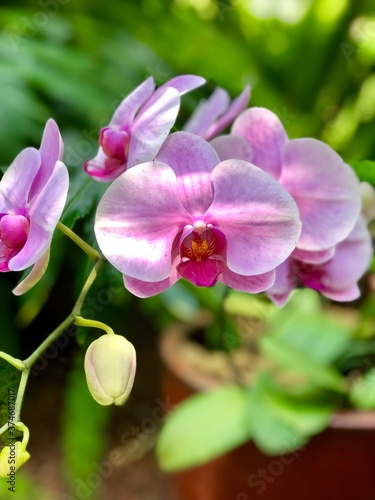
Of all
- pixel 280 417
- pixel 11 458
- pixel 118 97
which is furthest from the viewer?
pixel 118 97

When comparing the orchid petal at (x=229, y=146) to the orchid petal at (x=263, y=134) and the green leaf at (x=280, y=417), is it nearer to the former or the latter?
the orchid petal at (x=263, y=134)

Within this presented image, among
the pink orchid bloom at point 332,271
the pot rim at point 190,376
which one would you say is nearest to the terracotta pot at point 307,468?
the pot rim at point 190,376

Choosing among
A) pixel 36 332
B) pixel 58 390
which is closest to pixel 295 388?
pixel 58 390

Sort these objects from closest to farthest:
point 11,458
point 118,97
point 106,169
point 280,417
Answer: point 11,458 < point 106,169 < point 280,417 < point 118,97

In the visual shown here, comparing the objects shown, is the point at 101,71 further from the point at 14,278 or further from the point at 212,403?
the point at 14,278

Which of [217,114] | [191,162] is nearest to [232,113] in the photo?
[217,114]

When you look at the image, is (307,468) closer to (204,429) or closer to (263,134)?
(204,429)
